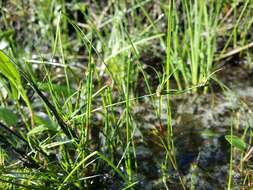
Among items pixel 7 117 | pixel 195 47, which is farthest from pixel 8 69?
pixel 195 47

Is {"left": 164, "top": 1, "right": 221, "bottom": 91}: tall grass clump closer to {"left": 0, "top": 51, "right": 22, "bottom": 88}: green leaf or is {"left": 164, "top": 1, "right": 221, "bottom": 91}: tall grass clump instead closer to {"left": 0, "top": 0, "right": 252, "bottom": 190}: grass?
{"left": 0, "top": 0, "right": 252, "bottom": 190}: grass

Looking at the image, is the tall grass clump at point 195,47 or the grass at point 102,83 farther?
the tall grass clump at point 195,47

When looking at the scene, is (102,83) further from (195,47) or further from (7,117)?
(7,117)

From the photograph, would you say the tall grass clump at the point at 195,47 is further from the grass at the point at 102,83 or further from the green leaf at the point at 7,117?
the green leaf at the point at 7,117

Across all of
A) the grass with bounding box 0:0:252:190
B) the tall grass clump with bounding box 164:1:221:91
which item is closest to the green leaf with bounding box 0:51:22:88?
the grass with bounding box 0:0:252:190

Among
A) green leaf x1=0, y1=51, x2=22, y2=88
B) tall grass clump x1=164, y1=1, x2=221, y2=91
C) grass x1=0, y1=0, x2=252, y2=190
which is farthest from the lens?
tall grass clump x1=164, y1=1, x2=221, y2=91

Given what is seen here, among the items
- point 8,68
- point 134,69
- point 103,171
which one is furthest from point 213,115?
point 8,68

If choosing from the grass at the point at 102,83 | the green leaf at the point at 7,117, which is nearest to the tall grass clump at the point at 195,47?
the grass at the point at 102,83

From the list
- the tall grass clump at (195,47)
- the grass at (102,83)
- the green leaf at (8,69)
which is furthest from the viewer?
the tall grass clump at (195,47)
